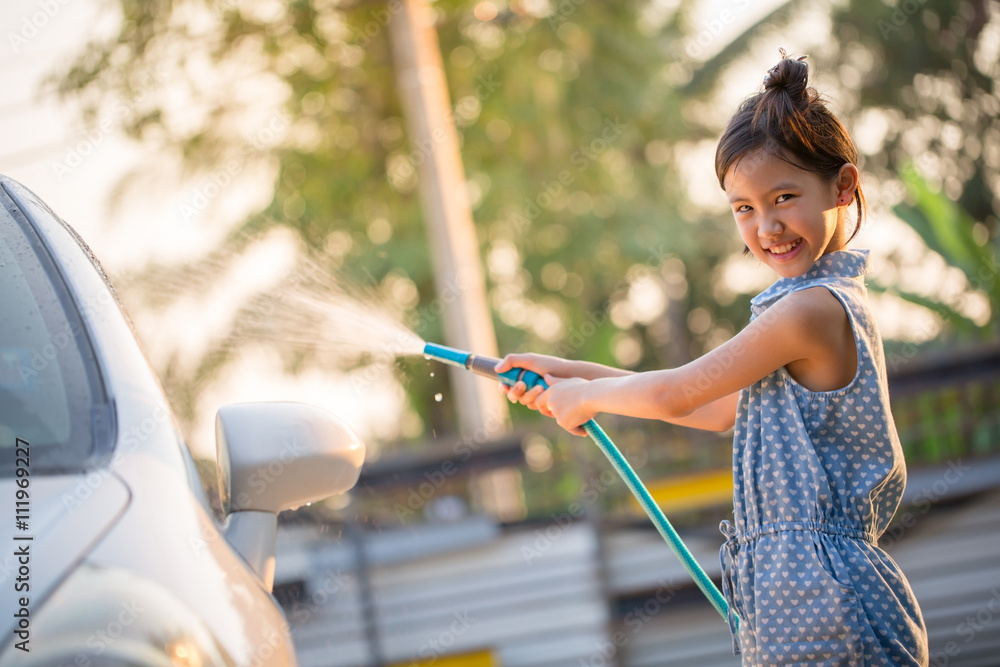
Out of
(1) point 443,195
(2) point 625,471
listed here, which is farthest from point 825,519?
(1) point 443,195

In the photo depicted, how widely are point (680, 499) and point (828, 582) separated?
13.0 ft

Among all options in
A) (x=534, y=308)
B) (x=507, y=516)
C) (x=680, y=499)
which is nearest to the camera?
(x=680, y=499)

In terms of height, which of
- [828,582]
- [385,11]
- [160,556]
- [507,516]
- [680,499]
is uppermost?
[385,11]

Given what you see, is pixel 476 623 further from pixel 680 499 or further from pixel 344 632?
pixel 680 499

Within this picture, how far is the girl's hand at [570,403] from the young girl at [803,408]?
97mm

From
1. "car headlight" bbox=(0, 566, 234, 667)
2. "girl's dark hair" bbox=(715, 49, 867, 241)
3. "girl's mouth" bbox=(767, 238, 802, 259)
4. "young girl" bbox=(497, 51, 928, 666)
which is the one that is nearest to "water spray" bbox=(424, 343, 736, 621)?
"young girl" bbox=(497, 51, 928, 666)

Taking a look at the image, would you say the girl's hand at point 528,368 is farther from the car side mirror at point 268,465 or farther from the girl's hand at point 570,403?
the car side mirror at point 268,465

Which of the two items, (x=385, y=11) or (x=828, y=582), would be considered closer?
(x=828, y=582)

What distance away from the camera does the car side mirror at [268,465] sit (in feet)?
4.94

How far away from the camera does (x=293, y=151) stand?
11602 mm

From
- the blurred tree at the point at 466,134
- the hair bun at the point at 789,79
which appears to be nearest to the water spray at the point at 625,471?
the hair bun at the point at 789,79

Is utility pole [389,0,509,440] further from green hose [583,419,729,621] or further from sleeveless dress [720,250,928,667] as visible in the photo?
sleeveless dress [720,250,928,667]

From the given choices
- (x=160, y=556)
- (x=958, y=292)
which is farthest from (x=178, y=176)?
(x=160, y=556)

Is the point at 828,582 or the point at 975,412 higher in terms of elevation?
the point at 828,582
